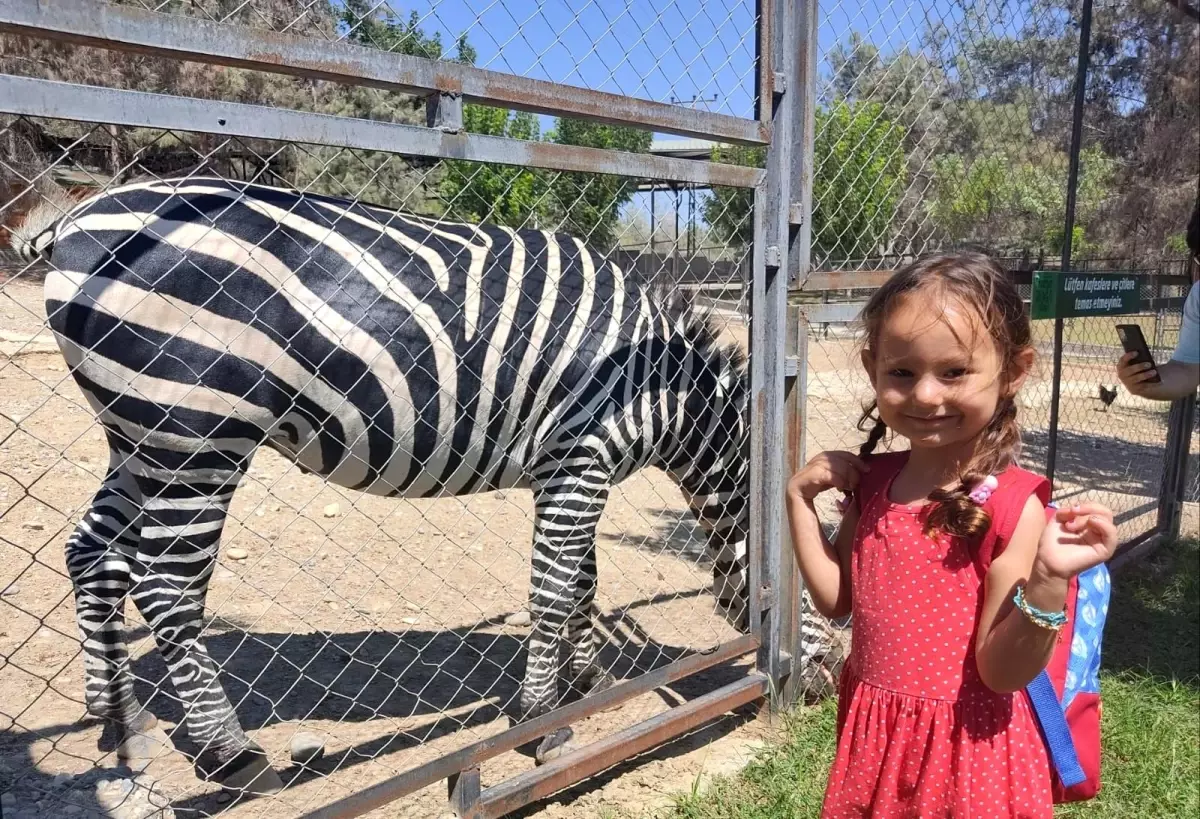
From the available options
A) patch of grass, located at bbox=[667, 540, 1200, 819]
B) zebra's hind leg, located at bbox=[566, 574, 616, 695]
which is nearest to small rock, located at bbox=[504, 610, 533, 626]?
zebra's hind leg, located at bbox=[566, 574, 616, 695]

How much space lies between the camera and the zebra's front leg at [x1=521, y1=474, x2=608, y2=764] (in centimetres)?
329

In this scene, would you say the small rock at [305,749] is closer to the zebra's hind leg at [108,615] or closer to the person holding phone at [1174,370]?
the zebra's hind leg at [108,615]

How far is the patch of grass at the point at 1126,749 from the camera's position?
2973 millimetres

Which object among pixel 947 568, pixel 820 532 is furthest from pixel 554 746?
pixel 947 568

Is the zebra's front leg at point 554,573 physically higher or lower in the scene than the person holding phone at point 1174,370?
lower

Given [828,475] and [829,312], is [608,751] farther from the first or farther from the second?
[829,312]

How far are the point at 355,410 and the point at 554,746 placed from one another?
1.48 meters

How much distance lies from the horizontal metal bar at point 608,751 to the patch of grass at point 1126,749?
23 centimetres

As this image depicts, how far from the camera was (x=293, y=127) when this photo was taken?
2027 mm

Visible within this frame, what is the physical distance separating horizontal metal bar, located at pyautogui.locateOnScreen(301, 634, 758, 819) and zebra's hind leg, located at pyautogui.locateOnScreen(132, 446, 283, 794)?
536mm

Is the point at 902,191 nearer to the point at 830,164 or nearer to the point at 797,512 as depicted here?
the point at 830,164

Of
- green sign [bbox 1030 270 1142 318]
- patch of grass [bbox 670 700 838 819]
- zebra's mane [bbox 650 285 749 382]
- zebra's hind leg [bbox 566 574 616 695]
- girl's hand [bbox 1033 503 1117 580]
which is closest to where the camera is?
girl's hand [bbox 1033 503 1117 580]

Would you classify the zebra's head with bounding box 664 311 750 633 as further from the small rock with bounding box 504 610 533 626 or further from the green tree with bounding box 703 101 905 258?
the small rock with bounding box 504 610 533 626

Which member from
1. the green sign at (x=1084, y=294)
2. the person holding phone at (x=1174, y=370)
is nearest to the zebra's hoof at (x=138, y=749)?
the person holding phone at (x=1174, y=370)
